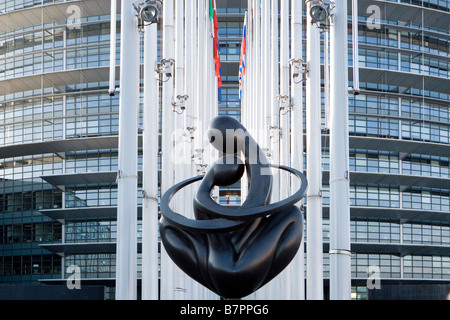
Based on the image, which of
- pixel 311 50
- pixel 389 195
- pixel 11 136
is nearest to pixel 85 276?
pixel 11 136

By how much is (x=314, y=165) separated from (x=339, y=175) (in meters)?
2.99

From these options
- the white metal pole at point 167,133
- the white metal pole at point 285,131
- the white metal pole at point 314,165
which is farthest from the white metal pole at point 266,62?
the white metal pole at point 314,165

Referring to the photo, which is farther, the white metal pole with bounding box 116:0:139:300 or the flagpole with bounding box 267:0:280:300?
the flagpole with bounding box 267:0:280:300

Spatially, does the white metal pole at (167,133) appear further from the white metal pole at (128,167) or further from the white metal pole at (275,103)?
the white metal pole at (128,167)

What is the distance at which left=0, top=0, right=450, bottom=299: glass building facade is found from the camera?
42719mm

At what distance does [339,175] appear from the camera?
1093 centimetres

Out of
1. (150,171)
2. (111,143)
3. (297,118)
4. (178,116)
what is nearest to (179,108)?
(178,116)

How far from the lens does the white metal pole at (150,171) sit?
44.2 ft

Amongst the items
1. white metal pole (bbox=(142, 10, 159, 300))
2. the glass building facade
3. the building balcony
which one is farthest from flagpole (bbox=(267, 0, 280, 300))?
the building balcony

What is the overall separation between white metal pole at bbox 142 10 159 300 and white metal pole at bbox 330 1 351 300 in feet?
13.8

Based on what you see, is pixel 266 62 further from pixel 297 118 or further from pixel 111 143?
pixel 111 143

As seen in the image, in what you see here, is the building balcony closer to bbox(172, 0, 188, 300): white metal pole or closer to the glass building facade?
the glass building facade
